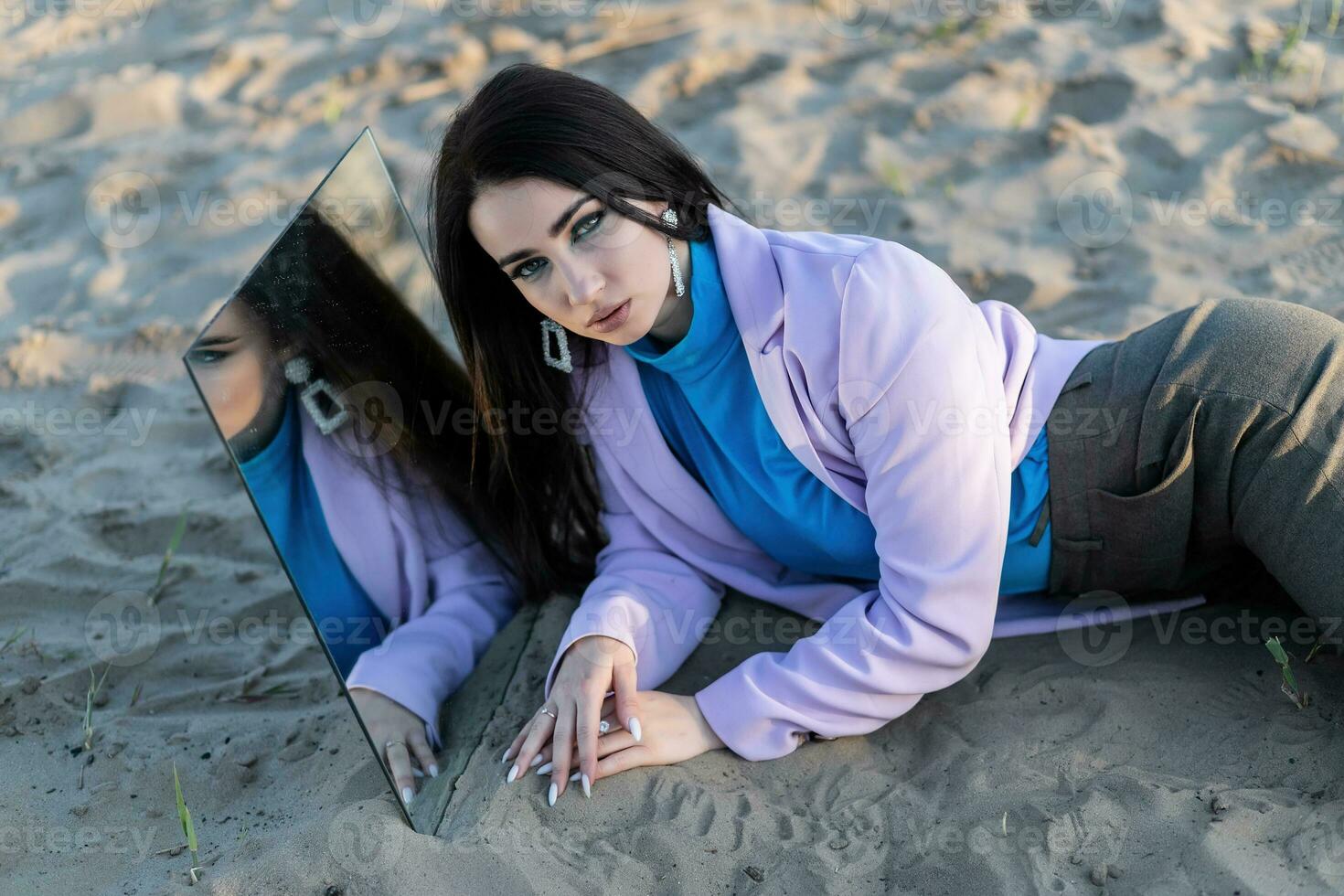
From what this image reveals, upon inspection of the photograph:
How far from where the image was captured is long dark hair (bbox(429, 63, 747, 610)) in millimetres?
1855

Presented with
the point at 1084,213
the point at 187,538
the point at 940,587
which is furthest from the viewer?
the point at 1084,213

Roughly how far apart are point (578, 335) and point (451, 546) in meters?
0.54

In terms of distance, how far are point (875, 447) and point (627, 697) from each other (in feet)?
1.88

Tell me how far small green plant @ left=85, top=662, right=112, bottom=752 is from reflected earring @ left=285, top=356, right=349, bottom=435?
673 mm

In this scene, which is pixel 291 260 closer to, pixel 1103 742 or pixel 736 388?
pixel 736 388

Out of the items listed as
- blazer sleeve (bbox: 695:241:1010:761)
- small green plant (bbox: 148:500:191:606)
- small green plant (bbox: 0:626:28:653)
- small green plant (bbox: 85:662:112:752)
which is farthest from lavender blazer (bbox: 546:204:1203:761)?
small green plant (bbox: 0:626:28:653)

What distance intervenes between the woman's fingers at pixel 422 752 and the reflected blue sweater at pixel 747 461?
67 cm

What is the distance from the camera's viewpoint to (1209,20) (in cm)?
389

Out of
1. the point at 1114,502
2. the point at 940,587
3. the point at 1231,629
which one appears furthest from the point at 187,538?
the point at 1231,629

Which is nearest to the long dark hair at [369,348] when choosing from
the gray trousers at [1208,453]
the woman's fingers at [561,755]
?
the woman's fingers at [561,755]

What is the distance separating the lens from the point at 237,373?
187 centimetres

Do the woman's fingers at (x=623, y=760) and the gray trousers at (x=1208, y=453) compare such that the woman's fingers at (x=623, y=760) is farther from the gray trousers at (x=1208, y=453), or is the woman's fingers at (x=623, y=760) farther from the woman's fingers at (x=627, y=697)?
the gray trousers at (x=1208, y=453)

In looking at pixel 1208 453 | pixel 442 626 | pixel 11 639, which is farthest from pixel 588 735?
pixel 11 639

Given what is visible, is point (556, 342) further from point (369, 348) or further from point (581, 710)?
point (581, 710)
